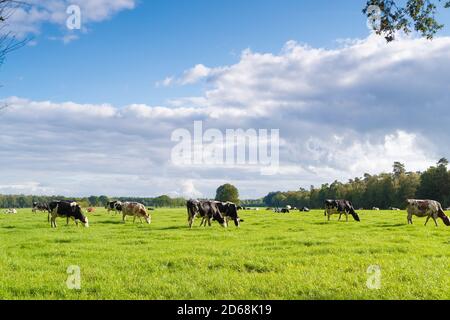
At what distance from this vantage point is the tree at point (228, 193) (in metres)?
135

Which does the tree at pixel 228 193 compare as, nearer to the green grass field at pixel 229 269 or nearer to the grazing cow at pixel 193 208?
the grazing cow at pixel 193 208

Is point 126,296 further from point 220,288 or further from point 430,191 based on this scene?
point 430,191

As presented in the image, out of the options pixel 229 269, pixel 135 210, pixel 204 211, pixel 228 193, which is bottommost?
pixel 229 269

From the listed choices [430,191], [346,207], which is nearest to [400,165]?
[430,191]

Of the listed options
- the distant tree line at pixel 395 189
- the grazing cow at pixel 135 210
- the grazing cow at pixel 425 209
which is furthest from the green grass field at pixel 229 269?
the distant tree line at pixel 395 189

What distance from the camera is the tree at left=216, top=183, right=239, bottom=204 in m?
135

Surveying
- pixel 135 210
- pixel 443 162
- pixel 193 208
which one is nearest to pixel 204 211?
pixel 193 208

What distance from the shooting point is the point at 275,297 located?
10297 mm

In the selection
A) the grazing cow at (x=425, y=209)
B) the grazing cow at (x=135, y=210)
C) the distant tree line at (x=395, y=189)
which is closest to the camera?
the grazing cow at (x=425, y=209)

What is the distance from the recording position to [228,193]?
448 ft

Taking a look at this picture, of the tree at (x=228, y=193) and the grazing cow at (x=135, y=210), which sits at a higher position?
the tree at (x=228, y=193)

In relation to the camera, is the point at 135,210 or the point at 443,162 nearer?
the point at 135,210

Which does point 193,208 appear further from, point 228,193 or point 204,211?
point 228,193
